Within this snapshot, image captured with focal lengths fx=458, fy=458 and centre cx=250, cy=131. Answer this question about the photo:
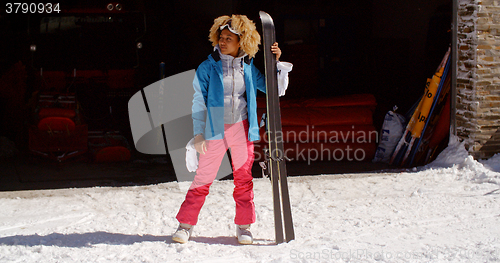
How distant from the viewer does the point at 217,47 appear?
10.3 feet

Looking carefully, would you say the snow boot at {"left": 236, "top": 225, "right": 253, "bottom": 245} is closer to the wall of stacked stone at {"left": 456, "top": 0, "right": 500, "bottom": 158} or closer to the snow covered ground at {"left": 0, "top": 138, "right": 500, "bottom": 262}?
the snow covered ground at {"left": 0, "top": 138, "right": 500, "bottom": 262}

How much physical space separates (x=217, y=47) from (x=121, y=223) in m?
1.74

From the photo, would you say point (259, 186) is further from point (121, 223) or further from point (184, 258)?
point (184, 258)

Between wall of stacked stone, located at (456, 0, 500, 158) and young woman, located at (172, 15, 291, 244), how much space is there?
9.60ft

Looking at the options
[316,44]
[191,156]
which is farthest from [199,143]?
[316,44]

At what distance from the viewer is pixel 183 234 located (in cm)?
327

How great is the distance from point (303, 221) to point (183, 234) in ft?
3.54

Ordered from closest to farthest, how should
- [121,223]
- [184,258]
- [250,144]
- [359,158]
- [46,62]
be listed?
[184,258]
[250,144]
[121,223]
[359,158]
[46,62]

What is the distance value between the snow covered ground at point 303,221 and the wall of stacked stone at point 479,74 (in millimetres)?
259

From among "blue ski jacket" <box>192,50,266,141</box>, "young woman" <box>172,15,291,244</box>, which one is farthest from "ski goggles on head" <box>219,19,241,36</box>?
"blue ski jacket" <box>192,50,266,141</box>

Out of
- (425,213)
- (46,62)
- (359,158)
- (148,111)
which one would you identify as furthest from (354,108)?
(46,62)

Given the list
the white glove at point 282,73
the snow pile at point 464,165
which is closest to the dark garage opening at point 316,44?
the snow pile at point 464,165

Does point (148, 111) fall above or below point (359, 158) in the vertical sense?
above

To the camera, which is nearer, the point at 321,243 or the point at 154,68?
the point at 321,243
